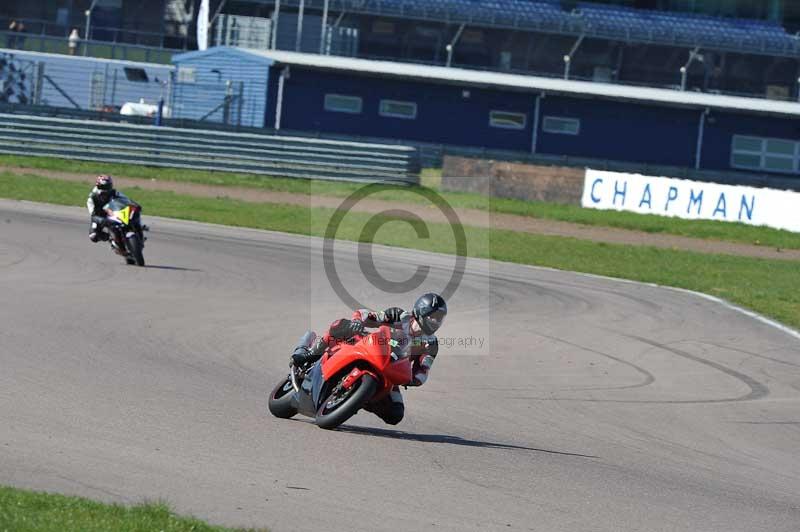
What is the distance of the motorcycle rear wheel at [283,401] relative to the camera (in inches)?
353

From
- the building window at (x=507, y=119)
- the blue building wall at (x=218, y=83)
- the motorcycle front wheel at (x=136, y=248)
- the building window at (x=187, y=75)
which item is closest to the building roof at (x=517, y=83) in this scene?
the blue building wall at (x=218, y=83)

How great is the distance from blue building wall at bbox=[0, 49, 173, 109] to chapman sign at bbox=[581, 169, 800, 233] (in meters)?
17.6

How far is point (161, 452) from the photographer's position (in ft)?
24.1

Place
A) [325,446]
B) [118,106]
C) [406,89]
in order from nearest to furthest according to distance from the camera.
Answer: [325,446] → [118,106] → [406,89]

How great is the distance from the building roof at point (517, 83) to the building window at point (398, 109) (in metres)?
1.17

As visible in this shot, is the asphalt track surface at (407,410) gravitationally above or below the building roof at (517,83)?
below

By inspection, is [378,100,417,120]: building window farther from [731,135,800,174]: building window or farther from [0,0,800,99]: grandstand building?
[731,135,800,174]: building window

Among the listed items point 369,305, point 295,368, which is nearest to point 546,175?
point 369,305

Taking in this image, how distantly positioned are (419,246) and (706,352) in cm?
1113

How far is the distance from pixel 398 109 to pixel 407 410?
38.2m

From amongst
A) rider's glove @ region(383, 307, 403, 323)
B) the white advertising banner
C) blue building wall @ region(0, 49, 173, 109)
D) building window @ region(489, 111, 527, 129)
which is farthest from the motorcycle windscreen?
building window @ region(489, 111, 527, 129)

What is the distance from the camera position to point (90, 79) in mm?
42250

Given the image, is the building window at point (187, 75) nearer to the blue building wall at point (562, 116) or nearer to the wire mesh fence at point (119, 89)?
the wire mesh fence at point (119, 89)

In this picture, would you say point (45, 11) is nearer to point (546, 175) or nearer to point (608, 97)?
point (608, 97)
